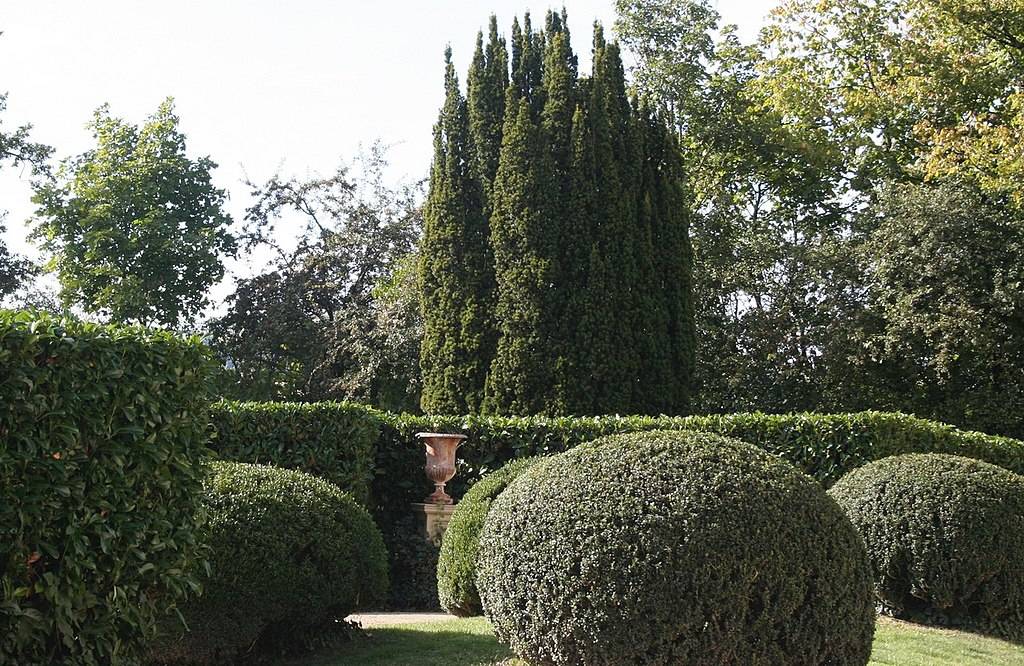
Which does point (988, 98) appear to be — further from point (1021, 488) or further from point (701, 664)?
point (701, 664)

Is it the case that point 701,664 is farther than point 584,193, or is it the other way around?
point 584,193

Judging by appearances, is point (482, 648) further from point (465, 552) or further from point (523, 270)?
point (523, 270)

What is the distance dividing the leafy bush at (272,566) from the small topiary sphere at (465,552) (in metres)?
1.08

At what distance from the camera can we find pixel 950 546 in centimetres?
975

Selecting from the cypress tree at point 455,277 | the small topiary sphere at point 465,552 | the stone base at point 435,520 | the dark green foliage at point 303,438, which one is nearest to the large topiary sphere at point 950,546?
the small topiary sphere at point 465,552

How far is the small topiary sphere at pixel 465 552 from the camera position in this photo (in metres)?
9.07

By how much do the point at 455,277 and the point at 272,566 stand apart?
1071 cm

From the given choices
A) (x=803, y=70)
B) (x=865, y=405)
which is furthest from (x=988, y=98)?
(x=865, y=405)

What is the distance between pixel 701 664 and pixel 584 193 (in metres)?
12.2

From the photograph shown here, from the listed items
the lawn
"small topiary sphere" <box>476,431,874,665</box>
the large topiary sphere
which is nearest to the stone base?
the lawn

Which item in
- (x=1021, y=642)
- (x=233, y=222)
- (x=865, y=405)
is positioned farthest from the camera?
(x=233, y=222)

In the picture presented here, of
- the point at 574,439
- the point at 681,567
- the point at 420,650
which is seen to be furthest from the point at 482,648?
the point at 574,439

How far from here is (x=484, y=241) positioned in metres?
17.6

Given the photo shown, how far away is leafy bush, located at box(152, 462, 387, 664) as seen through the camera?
23.1 feet
